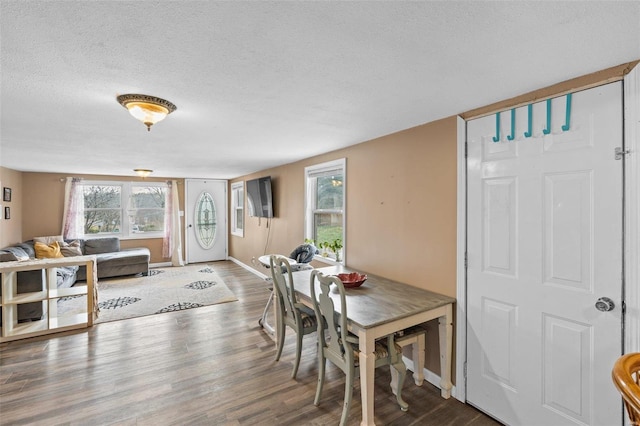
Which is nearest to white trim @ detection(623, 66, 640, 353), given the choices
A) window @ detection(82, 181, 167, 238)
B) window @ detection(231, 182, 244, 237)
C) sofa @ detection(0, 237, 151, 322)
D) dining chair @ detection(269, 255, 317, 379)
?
dining chair @ detection(269, 255, 317, 379)

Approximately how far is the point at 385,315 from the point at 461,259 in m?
0.77

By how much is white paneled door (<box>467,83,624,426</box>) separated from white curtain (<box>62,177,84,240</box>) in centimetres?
736

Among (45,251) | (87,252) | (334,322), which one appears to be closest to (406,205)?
(334,322)

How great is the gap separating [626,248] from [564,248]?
0.85 ft

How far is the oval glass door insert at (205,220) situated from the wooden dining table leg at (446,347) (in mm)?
6630

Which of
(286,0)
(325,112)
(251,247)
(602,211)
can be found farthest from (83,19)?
(251,247)

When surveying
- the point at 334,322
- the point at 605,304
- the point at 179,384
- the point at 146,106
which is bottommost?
the point at 179,384

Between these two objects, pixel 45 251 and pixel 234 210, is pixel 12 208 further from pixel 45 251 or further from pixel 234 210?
pixel 234 210

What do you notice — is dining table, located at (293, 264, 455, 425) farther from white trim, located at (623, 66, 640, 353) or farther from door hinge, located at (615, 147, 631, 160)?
door hinge, located at (615, 147, 631, 160)

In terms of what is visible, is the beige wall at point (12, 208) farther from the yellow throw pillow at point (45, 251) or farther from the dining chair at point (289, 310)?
the dining chair at point (289, 310)

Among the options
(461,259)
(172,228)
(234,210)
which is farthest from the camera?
(234,210)

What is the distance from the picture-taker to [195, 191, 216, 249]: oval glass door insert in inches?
296

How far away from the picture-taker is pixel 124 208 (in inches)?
265

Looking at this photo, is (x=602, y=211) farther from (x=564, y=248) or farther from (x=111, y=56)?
(x=111, y=56)
